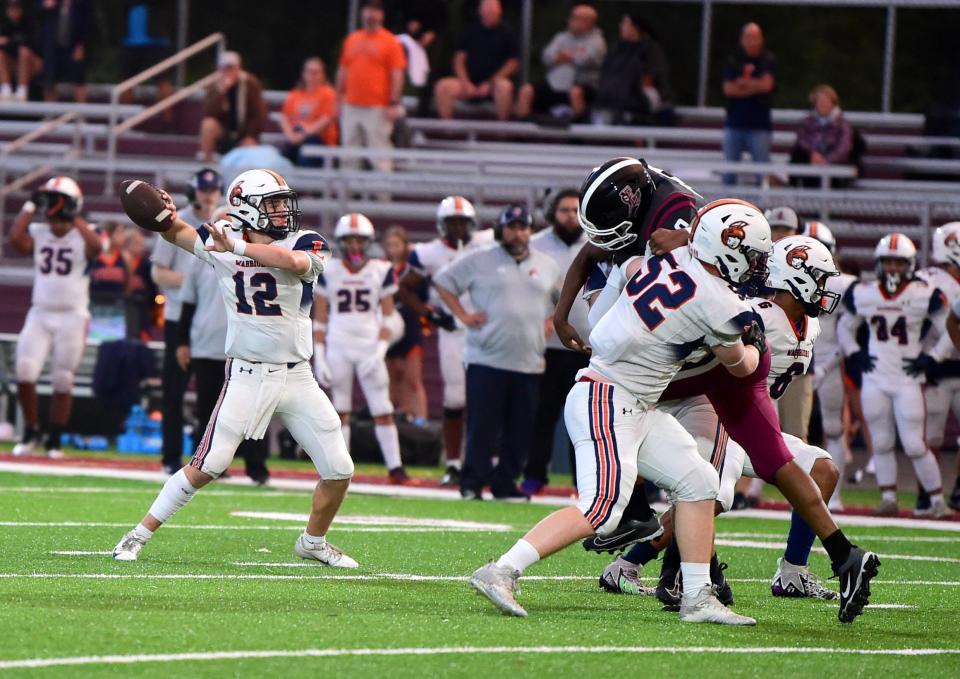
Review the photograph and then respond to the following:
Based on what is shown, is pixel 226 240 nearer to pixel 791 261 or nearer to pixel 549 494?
pixel 791 261

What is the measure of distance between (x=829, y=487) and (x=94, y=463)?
23.8ft

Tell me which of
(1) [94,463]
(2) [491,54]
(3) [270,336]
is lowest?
(1) [94,463]

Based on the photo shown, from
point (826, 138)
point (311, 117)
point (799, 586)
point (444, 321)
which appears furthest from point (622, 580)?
point (311, 117)

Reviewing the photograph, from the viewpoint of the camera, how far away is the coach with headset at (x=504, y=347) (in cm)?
1132

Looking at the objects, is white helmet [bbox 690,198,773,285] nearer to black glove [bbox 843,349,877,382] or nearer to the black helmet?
the black helmet

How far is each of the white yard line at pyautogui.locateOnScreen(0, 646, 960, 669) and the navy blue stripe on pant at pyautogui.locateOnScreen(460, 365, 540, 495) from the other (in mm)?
5746

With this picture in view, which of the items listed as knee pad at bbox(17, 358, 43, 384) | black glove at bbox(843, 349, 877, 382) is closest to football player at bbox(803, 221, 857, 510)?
black glove at bbox(843, 349, 877, 382)

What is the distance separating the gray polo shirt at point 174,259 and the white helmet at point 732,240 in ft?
20.0

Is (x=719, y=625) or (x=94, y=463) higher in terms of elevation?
(x=719, y=625)

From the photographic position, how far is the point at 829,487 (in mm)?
7191

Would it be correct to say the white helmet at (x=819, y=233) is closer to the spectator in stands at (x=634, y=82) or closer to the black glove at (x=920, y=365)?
the black glove at (x=920, y=365)

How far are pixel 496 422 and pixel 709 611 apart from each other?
5.31 metres

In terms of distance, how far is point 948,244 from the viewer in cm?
1130

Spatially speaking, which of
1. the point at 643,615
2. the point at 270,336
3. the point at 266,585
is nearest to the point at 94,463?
the point at 270,336
